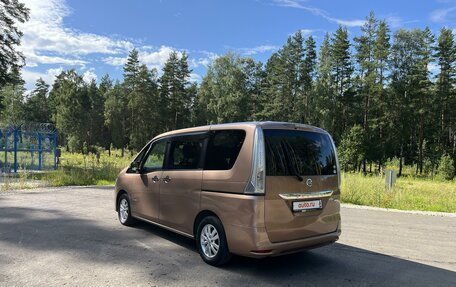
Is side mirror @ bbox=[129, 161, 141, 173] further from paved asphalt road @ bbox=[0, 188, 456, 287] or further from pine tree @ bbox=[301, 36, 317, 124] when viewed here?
pine tree @ bbox=[301, 36, 317, 124]

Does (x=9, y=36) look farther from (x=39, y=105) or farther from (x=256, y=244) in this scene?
(x=39, y=105)

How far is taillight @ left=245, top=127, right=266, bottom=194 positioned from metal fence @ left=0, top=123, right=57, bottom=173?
20730mm

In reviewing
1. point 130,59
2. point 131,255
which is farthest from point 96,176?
point 130,59

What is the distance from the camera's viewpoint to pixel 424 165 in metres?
55.2

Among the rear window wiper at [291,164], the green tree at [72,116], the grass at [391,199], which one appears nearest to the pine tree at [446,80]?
the grass at [391,199]

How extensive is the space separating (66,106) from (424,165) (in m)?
59.1

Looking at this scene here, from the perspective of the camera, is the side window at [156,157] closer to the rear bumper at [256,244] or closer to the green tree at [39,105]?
the rear bumper at [256,244]

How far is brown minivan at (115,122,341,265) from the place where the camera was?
16.2ft

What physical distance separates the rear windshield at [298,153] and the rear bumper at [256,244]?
806mm

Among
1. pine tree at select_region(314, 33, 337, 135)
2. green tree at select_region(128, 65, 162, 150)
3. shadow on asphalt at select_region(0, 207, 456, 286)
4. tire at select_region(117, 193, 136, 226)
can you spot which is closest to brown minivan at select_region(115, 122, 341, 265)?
shadow on asphalt at select_region(0, 207, 456, 286)

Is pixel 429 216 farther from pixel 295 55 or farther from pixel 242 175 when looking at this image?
pixel 295 55

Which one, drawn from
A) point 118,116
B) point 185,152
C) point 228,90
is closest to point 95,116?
point 118,116

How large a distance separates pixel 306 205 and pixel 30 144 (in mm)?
24005

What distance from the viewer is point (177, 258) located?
5.82 metres
